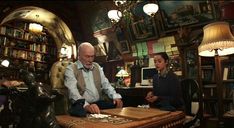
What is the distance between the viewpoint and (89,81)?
264 cm

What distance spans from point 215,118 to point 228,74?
0.83m

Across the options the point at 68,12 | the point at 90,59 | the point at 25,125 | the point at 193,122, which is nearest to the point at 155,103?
the point at 193,122

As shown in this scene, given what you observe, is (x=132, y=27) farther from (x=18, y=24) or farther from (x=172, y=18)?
(x=18, y=24)

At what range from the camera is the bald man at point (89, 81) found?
2.43 meters

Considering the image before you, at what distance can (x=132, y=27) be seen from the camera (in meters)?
5.96

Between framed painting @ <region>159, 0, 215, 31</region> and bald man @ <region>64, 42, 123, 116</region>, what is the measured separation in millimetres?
2833

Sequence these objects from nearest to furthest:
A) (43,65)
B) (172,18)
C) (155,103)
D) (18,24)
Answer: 1. (155,103)
2. (172,18)
3. (18,24)
4. (43,65)

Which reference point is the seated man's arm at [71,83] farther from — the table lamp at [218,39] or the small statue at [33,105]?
the table lamp at [218,39]

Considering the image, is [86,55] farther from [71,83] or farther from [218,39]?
[218,39]

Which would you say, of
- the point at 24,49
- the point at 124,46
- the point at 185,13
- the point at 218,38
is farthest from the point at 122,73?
the point at 24,49

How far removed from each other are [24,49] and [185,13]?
5888 mm

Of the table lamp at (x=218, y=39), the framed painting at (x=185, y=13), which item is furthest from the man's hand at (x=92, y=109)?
the framed painting at (x=185, y=13)

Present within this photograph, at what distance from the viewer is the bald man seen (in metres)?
2.43

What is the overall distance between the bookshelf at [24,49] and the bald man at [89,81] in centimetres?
519
